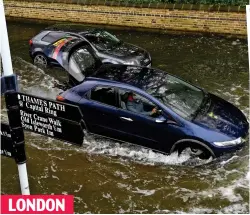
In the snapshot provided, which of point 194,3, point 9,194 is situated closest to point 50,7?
point 194,3

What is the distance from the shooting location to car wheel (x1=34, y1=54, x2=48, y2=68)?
11.7m

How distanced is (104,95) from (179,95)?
1.45 meters

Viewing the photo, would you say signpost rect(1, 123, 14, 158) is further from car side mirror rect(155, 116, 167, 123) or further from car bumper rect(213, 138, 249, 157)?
car bumper rect(213, 138, 249, 157)

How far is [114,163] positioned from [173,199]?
4.95 ft

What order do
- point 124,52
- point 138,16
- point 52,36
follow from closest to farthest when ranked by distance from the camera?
point 124,52
point 52,36
point 138,16

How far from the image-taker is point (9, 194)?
7.40m

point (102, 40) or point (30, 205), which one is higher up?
point (102, 40)

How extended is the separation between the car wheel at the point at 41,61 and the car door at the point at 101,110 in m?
Answer: 3.63

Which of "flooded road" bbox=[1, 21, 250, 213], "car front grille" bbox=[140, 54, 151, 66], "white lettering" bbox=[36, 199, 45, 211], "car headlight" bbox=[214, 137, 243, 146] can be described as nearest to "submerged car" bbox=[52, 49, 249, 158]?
"car headlight" bbox=[214, 137, 243, 146]

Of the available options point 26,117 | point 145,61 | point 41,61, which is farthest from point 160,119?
point 41,61

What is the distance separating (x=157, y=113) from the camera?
7.72 meters

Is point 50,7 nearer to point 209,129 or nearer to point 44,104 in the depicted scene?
point 209,129

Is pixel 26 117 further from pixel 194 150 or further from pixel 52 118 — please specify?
pixel 194 150

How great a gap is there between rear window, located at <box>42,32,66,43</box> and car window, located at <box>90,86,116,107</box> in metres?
3.79
